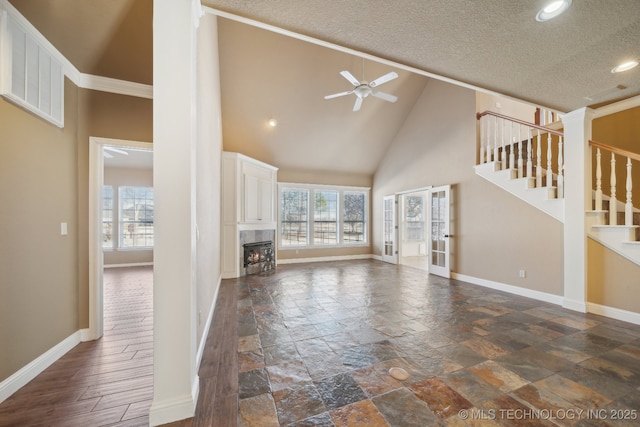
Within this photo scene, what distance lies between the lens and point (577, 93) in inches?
122

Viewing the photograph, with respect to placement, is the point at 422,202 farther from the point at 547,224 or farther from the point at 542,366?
the point at 542,366

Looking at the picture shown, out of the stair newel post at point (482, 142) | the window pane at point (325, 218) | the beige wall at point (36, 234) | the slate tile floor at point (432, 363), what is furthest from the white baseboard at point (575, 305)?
the beige wall at point (36, 234)

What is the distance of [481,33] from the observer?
2119 millimetres

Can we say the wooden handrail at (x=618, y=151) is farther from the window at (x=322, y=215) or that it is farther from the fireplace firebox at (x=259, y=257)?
the fireplace firebox at (x=259, y=257)

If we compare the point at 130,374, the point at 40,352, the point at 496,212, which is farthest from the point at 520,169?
the point at 40,352

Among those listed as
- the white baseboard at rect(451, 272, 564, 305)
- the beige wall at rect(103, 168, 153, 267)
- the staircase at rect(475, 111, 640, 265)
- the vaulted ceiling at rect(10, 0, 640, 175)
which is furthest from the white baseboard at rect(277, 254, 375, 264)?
the vaulted ceiling at rect(10, 0, 640, 175)

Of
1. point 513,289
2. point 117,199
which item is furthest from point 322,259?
point 117,199

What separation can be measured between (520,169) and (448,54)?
9.84 ft

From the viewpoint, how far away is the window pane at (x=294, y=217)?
737cm

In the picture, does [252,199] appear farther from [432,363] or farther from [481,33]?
[481,33]

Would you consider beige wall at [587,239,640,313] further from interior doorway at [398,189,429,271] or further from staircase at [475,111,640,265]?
interior doorway at [398,189,429,271]

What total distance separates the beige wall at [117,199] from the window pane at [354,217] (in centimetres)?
572

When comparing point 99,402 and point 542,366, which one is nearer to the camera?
point 99,402

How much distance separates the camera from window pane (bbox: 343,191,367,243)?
812cm
